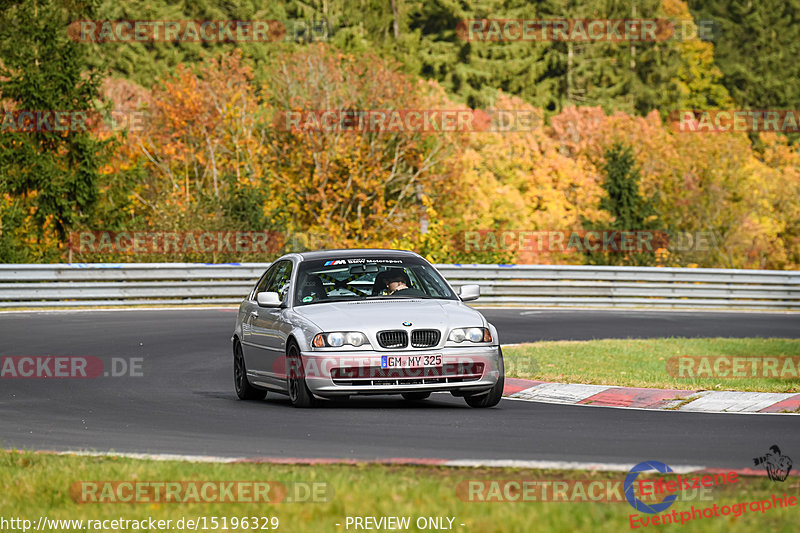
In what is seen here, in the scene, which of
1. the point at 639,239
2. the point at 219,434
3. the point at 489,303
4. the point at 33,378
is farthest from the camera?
the point at 639,239

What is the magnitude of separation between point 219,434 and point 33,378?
19.5 feet

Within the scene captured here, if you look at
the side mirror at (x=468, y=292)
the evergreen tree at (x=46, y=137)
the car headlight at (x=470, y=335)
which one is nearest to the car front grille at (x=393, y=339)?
the car headlight at (x=470, y=335)

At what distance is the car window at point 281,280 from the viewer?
13875 mm

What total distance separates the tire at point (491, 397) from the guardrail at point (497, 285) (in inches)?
672

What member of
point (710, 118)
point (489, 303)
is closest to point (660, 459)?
point (489, 303)

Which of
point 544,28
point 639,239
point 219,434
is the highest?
point 544,28

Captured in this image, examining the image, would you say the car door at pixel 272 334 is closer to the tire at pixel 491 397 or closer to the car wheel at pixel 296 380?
the car wheel at pixel 296 380

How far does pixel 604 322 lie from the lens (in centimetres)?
2741

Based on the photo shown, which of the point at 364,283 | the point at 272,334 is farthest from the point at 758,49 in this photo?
the point at 272,334

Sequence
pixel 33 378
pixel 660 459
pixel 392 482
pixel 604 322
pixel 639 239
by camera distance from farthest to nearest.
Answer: pixel 639 239
pixel 604 322
pixel 33 378
pixel 660 459
pixel 392 482

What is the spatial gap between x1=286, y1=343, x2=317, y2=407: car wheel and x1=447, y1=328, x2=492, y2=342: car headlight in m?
1.44

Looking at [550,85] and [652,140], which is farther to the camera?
[550,85]

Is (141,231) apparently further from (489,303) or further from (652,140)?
(652,140)

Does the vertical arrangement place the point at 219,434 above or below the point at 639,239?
above
